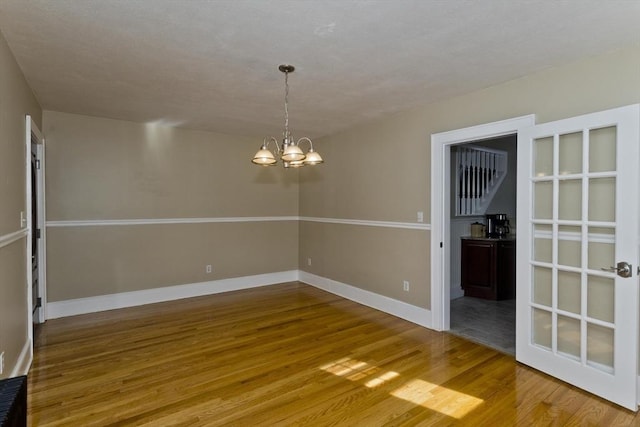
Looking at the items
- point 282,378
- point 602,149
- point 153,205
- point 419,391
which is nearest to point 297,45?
point 602,149

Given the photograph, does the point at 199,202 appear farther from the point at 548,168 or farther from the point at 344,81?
the point at 548,168

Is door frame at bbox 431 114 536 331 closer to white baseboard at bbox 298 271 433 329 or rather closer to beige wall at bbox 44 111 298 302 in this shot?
white baseboard at bbox 298 271 433 329

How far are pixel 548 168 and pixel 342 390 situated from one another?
7.96 feet

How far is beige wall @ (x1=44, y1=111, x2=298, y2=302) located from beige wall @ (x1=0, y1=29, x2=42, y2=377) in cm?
130

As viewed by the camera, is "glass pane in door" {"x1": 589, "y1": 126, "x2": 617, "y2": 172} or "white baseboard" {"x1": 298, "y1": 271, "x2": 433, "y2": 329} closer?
"glass pane in door" {"x1": 589, "y1": 126, "x2": 617, "y2": 172}

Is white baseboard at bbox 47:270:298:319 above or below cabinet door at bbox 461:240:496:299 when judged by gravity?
below

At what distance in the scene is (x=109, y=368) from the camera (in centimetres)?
298

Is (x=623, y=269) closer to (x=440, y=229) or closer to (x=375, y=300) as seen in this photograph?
(x=440, y=229)

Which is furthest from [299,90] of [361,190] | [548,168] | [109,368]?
[109,368]

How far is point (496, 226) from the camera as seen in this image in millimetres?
5301

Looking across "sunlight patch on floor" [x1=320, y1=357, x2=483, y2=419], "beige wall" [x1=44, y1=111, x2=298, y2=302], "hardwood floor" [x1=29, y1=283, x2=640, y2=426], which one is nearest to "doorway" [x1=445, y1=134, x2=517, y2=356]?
"hardwood floor" [x1=29, y1=283, x2=640, y2=426]

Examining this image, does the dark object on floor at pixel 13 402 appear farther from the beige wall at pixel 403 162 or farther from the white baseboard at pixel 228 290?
the beige wall at pixel 403 162

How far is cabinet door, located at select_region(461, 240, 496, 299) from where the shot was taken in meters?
4.92

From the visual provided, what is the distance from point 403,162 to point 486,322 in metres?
2.15
